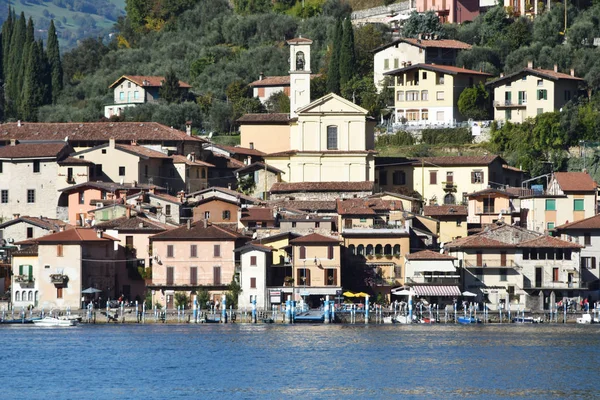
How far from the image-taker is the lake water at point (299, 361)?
6394cm

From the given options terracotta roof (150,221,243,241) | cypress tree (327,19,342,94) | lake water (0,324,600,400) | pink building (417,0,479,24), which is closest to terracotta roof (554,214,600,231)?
lake water (0,324,600,400)

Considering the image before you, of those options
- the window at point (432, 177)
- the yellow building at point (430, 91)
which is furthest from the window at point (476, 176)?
the yellow building at point (430, 91)

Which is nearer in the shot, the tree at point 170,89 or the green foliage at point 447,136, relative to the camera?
the green foliage at point 447,136

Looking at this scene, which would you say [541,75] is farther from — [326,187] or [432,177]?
[326,187]

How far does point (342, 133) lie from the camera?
107 meters

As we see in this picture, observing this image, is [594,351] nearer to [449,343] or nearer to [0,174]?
[449,343]

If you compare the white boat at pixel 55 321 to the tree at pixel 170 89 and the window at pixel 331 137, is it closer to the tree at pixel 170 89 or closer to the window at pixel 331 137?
the window at pixel 331 137

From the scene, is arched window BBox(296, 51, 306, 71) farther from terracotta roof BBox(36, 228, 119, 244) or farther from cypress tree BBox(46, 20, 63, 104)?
terracotta roof BBox(36, 228, 119, 244)

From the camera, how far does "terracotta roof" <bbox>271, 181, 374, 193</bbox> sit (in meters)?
102

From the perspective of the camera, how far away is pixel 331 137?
10762 centimetres

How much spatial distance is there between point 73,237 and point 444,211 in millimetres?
21478

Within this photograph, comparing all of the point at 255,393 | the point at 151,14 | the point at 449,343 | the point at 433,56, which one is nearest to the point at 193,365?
the point at 255,393

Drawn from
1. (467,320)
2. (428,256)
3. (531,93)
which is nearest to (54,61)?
(531,93)

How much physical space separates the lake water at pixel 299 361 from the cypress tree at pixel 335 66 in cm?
3528
